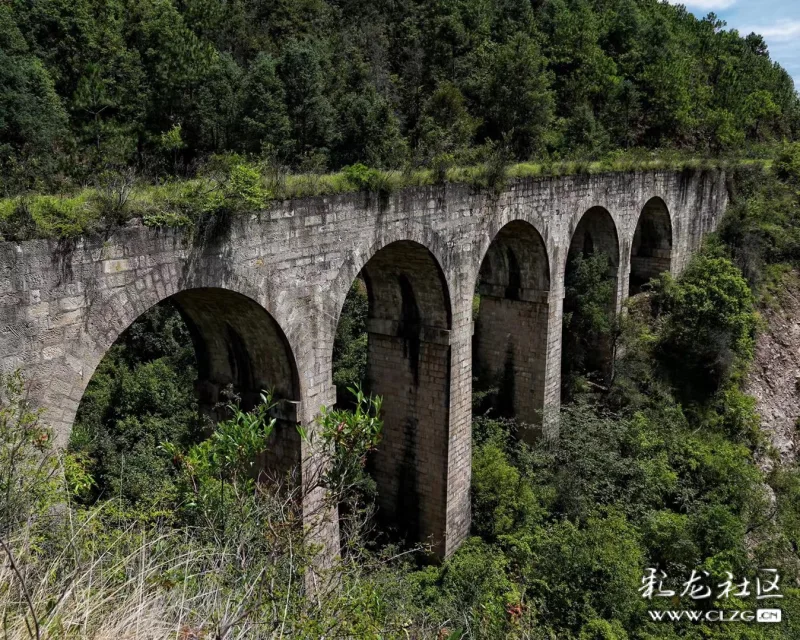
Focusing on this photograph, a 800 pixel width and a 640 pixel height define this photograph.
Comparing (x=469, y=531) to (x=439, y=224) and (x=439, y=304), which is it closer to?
(x=439, y=304)

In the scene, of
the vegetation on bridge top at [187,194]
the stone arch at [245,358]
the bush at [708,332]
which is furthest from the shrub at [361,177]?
the bush at [708,332]

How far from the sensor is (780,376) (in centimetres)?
2177

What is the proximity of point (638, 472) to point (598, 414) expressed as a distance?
345 cm

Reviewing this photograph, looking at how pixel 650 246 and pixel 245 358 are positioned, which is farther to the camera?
pixel 650 246

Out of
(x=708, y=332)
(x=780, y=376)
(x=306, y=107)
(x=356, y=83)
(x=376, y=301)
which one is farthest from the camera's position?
(x=356, y=83)

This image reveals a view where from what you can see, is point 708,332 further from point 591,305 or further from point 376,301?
point 376,301

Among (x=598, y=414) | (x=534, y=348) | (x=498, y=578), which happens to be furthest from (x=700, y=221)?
(x=498, y=578)

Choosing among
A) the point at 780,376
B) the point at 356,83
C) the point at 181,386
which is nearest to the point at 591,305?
the point at 780,376

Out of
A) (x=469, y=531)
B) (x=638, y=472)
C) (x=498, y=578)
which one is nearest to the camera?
(x=498, y=578)

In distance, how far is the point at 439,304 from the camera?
1259 centimetres

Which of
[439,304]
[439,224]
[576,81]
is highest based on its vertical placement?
[576,81]

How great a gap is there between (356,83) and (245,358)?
27448 millimetres

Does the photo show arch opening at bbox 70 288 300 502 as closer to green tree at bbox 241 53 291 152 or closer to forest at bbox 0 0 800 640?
forest at bbox 0 0 800 640

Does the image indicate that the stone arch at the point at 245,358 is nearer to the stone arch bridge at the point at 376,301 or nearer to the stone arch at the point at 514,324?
the stone arch bridge at the point at 376,301
